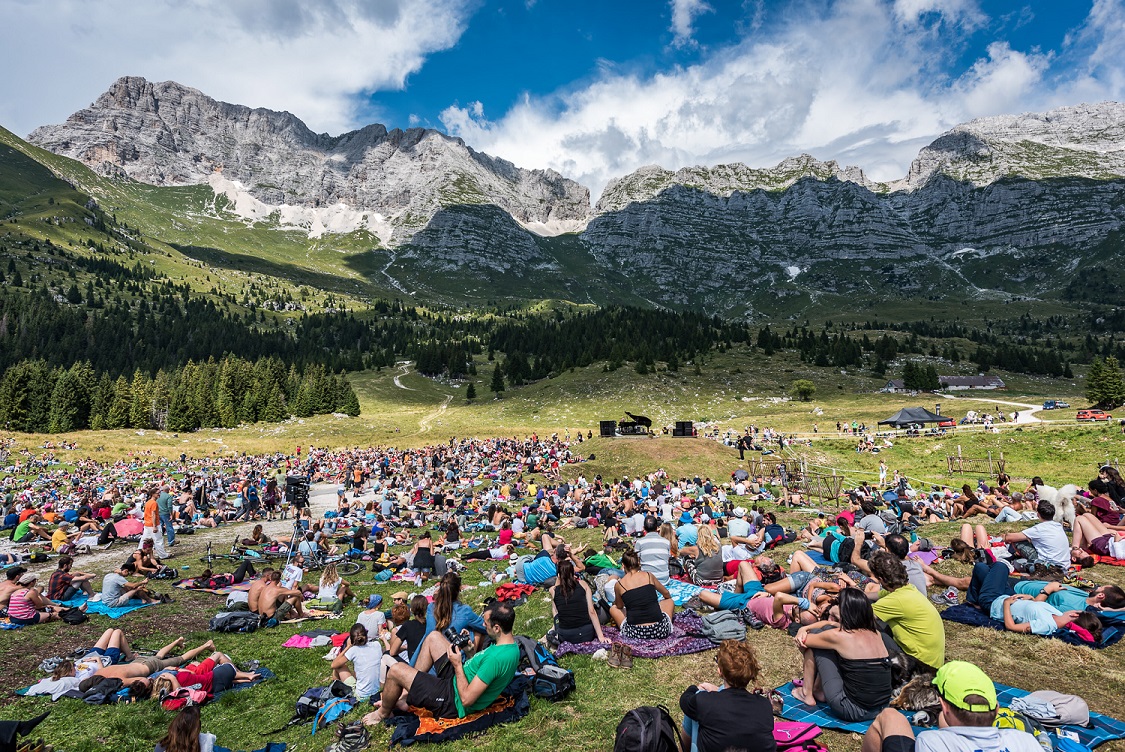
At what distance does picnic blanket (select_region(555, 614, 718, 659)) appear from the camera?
940 centimetres

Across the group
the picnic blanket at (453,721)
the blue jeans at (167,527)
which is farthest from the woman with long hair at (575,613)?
the blue jeans at (167,527)

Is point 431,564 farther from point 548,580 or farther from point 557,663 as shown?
point 557,663

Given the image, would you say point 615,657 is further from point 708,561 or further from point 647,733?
point 708,561

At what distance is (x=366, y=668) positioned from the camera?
8.95m

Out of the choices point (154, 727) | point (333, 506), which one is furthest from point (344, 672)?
point (333, 506)

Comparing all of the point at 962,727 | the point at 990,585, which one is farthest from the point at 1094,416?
the point at 962,727

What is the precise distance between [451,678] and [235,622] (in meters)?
7.93

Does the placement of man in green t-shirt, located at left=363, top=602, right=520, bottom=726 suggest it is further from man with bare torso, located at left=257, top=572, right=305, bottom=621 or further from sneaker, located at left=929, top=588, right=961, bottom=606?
sneaker, located at left=929, top=588, right=961, bottom=606

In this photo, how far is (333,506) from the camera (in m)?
36.1

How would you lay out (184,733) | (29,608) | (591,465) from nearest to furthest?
(184,733) → (29,608) → (591,465)

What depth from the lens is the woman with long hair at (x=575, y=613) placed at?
9.92 meters

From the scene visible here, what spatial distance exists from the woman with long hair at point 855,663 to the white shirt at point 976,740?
6.24 feet

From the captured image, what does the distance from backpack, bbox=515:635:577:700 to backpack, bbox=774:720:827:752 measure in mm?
3019

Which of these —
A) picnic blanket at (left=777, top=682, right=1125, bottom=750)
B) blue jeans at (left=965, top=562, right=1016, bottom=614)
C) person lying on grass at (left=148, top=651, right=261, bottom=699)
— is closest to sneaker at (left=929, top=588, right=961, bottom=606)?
blue jeans at (left=965, top=562, right=1016, bottom=614)
